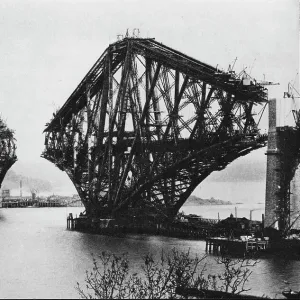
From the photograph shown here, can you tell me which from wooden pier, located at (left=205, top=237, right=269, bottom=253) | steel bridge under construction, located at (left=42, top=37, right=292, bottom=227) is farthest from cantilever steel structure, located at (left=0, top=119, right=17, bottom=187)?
wooden pier, located at (left=205, top=237, right=269, bottom=253)

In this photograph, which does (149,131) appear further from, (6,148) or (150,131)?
(6,148)

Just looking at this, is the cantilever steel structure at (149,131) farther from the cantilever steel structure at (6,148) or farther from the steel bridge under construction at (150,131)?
the cantilever steel structure at (6,148)

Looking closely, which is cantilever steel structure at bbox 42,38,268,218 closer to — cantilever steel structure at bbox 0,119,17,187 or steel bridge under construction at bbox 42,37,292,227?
steel bridge under construction at bbox 42,37,292,227

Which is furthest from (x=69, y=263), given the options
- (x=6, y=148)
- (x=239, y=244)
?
(x=6, y=148)

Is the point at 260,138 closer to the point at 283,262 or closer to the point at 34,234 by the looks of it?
the point at 283,262

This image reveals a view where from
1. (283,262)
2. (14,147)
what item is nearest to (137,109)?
(283,262)

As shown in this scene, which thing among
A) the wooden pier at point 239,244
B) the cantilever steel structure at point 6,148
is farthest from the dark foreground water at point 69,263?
the cantilever steel structure at point 6,148
